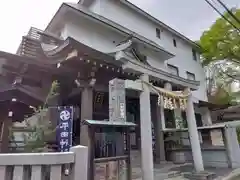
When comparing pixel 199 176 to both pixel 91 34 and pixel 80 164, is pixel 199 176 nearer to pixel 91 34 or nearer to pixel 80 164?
pixel 80 164

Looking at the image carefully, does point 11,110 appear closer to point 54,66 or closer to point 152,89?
point 54,66

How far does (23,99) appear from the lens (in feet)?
24.8

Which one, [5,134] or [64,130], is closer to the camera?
[64,130]

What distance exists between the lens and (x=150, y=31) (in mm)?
14516

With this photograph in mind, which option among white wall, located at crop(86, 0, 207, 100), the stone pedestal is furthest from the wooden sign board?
white wall, located at crop(86, 0, 207, 100)

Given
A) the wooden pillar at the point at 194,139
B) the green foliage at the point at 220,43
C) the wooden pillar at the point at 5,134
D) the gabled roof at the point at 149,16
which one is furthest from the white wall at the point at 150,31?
the wooden pillar at the point at 5,134

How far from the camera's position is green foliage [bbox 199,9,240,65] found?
17.6 m

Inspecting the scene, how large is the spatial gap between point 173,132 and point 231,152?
9.84ft

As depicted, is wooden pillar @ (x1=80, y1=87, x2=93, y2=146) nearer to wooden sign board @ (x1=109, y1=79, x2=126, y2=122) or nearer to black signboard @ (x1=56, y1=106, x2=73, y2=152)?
black signboard @ (x1=56, y1=106, x2=73, y2=152)

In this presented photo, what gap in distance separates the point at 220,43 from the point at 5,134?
61.9ft

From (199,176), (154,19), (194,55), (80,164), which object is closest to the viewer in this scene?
(80,164)

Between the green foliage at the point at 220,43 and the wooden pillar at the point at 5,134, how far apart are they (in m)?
17.9

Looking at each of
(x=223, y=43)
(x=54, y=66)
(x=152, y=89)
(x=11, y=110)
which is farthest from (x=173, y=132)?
(x=223, y=43)

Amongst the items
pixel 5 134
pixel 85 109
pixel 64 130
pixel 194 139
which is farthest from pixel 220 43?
pixel 5 134
